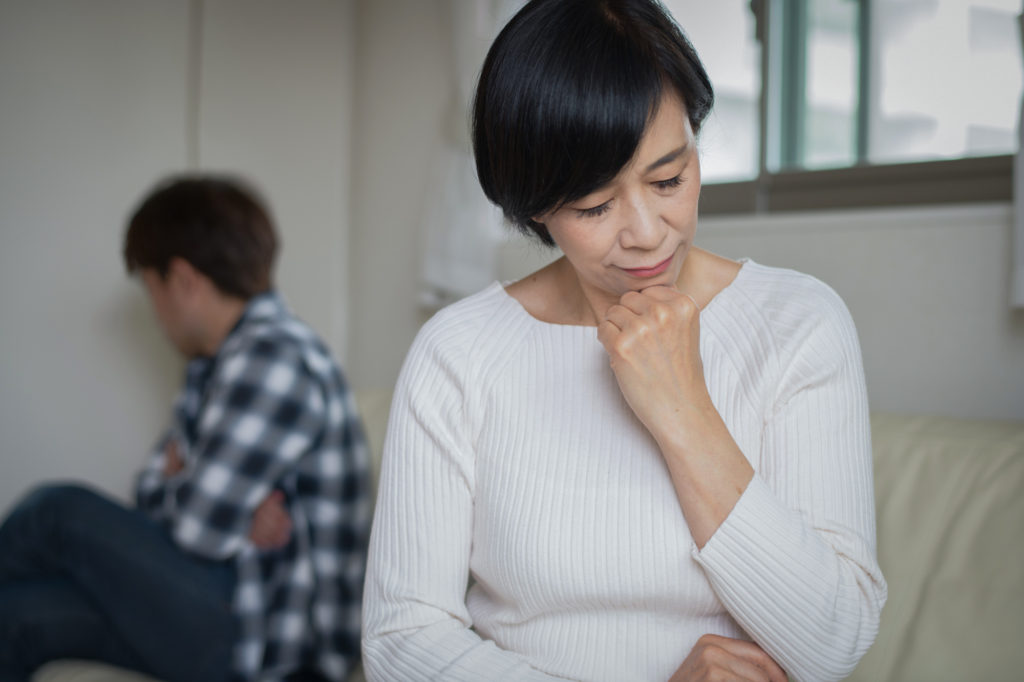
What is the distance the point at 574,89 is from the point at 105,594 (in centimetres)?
119

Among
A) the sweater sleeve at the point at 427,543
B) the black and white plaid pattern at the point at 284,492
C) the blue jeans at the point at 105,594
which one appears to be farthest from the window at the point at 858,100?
the blue jeans at the point at 105,594

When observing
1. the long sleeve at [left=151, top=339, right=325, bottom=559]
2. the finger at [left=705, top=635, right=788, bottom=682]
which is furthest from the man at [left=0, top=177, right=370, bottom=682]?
the finger at [left=705, top=635, right=788, bottom=682]

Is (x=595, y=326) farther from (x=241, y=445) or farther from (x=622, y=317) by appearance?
(x=241, y=445)

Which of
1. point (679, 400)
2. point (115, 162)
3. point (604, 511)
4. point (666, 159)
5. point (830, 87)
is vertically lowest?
point (604, 511)

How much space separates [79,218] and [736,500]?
2069mm

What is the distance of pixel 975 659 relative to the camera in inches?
36.5

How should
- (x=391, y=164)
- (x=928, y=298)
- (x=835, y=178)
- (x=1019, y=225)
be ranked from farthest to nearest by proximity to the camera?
1. (x=391, y=164)
2. (x=835, y=178)
3. (x=928, y=298)
4. (x=1019, y=225)

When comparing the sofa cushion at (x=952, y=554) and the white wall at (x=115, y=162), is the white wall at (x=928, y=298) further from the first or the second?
the white wall at (x=115, y=162)

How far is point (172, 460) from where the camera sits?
1.93m

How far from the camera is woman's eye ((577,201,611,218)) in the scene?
0.82m

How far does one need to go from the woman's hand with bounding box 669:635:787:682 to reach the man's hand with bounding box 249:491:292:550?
87cm

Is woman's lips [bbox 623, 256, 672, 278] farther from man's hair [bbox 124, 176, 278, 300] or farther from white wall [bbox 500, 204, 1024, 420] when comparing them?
man's hair [bbox 124, 176, 278, 300]

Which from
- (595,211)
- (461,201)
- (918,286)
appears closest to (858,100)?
(918,286)

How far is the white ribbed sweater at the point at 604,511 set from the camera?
0.75 metres
